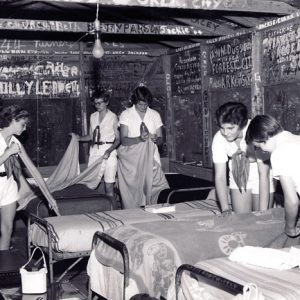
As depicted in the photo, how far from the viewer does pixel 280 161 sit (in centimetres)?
454

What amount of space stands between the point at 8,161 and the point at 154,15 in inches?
157

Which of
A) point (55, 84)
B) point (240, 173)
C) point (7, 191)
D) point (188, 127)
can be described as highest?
point (55, 84)

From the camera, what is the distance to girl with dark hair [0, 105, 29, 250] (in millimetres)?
6371

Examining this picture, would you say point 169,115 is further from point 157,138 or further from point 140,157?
point 140,157

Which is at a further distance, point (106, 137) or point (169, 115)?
point (169, 115)

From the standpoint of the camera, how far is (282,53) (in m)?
7.77

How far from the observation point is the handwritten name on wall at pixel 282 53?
7465 mm

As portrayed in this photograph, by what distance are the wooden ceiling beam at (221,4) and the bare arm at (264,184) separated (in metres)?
1.99

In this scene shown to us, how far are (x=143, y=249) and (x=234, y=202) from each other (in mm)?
1785

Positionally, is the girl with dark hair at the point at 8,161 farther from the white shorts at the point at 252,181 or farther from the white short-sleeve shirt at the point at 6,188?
the white shorts at the point at 252,181

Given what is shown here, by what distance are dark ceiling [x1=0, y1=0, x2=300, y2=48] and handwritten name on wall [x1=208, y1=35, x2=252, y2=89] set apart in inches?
8.6

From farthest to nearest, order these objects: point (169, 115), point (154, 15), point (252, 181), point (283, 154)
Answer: point (169, 115), point (154, 15), point (252, 181), point (283, 154)

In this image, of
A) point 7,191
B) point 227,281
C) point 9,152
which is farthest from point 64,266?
point 227,281

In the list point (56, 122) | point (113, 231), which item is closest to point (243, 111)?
point (113, 231)
